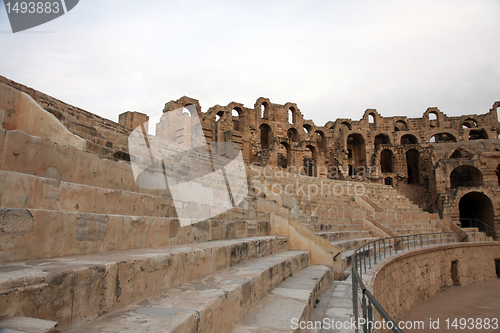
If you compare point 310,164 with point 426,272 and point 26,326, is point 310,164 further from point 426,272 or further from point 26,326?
point 26,326

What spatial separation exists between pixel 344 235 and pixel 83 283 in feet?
25.3

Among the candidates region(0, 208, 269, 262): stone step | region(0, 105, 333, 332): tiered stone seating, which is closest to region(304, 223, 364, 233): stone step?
region(0, 105, 333, 332): tiered stone seating

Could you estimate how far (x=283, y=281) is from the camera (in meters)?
3.76

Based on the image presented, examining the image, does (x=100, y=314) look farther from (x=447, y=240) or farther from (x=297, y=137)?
(x=297, y=137)

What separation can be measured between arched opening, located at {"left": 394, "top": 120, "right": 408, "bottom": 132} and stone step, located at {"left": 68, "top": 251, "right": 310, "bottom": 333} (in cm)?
3315

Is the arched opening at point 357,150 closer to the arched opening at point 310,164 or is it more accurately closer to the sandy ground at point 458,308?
the arched opening at point 310,164

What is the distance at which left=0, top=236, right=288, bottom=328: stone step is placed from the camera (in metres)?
1.30

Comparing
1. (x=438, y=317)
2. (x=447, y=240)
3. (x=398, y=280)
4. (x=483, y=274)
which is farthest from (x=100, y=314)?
(x=483, y=274)

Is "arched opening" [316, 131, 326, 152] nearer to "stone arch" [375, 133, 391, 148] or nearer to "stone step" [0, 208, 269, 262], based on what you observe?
"stone arch" [375, 133, 391, 148]

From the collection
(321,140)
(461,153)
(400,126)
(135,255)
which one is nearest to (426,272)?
(135,255)

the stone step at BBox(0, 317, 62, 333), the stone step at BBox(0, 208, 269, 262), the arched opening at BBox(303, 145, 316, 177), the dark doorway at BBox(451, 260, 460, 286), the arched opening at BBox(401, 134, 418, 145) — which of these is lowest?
the dark doorway at BBox(451, 260, 460, 286)

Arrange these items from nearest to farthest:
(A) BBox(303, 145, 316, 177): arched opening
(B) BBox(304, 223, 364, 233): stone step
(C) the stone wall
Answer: (C) the stone wall → (B) BBox(304, 223, 364, 233): stone step → (A) BBox(303, 145, 316, 177): arched opening

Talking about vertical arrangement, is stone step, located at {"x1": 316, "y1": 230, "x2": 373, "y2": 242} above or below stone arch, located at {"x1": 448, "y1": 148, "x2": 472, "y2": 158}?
below

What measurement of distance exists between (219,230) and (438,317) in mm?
7304
